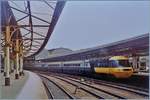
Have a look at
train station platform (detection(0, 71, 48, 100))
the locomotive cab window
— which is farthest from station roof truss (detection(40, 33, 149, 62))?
train station platform (detection(0, 71, 48, 100))

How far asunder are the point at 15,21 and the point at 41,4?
6.21m

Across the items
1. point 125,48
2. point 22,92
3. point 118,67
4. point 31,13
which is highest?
point 31,13

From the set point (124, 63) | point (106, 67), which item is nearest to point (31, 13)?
point (124, 63)

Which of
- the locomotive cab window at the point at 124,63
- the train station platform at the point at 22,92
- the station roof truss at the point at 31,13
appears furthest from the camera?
the locomotive cab window at the point at 124,63

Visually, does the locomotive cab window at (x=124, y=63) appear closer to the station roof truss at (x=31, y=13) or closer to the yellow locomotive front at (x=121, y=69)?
the yellow locomotive front at (x=121, y=69)

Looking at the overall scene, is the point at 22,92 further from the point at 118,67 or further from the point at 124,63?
the point at 124,63

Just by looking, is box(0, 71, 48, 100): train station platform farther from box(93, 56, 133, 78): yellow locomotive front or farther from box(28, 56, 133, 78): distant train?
box(28, 56, 133, 78): distant train

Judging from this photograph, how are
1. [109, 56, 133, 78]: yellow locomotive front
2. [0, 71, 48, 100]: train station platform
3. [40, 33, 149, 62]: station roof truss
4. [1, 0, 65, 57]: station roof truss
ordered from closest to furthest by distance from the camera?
[0, 71, 48, 100]: train station platform, [1, 0, 65, 57]: station roof truss, [40, 33, 149, 62]: station roof truss, [109, 56, 133, 78]: yellow locomotive front

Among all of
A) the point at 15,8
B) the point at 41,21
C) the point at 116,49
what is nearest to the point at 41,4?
the point at 15,8

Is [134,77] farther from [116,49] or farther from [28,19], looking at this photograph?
[28,19]

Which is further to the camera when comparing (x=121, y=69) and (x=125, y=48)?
(x=125, y=48)

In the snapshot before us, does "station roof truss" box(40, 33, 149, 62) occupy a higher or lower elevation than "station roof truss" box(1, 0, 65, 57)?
lower

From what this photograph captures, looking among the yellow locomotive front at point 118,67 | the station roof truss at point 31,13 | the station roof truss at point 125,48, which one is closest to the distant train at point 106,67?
the yellow locomotive front at point 118,67

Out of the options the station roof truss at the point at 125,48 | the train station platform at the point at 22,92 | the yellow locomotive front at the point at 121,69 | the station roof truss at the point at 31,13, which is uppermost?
the station roof truss at the point at 31,13
